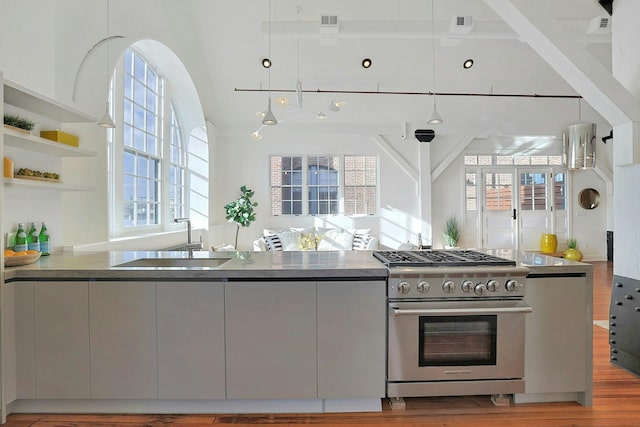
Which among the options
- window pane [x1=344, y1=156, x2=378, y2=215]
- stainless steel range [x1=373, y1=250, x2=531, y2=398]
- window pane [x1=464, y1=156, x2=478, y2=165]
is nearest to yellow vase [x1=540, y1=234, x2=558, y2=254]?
window pane [x1=464, y1=156, x2=478, y2=165]

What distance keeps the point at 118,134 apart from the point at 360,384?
3.74 metres

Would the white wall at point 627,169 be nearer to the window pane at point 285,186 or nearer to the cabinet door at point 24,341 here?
the cabinet door at point 24,341

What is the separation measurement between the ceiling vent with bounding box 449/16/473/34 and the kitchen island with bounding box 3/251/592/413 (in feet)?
13.6

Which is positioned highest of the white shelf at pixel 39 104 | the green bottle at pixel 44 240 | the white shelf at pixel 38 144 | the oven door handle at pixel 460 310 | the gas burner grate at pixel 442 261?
the white shelf at pixel 39 104

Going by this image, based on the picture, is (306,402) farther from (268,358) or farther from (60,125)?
(60,125)

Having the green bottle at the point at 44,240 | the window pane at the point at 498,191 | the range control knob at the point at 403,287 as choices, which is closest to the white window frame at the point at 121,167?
the green bottle at the point at 44,240

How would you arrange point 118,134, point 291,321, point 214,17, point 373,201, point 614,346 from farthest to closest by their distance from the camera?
point 373,201, point 214,17, point 118,134, point 614,346, point 291,321

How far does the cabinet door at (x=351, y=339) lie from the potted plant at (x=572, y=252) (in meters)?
7.23

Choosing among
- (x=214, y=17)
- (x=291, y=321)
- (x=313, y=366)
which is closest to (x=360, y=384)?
(x=313, y=366)

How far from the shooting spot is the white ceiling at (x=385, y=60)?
5.12m

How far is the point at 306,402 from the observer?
214cm

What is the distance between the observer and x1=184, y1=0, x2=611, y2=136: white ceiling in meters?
5.12

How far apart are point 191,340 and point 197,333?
52 mm

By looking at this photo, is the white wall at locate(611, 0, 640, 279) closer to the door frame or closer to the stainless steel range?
the stainless steel range
